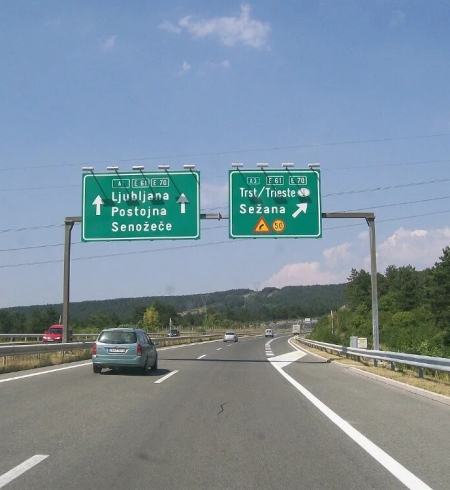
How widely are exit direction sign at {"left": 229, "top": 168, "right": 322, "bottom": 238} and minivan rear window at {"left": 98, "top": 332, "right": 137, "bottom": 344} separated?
714 cm

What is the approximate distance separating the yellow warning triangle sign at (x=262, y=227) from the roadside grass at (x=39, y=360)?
961 centimetres

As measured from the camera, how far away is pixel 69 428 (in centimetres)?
997

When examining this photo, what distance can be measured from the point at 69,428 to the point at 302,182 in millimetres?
18028

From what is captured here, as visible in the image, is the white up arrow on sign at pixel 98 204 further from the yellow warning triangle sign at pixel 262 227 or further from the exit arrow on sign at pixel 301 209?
the exit arrow on sign at pixel 301 209

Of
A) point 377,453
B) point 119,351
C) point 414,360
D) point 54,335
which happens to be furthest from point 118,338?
point 54,335

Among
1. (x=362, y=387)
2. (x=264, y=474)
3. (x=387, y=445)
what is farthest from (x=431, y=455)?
(x=362, y=387)

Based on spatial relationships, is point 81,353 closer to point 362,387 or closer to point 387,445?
point 362,387

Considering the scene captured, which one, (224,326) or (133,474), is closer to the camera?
(133,474)

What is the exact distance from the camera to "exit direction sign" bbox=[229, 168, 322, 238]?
25766 millimetres

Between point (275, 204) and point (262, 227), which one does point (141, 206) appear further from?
point (275, 204)

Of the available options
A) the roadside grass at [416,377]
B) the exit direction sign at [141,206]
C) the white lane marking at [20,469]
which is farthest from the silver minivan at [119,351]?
the white lane marking at [20,469]

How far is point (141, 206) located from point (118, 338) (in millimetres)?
7673

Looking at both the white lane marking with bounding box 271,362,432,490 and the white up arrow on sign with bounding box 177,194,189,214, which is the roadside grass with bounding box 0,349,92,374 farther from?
the white lane marking with bounding box 271,362,432,490

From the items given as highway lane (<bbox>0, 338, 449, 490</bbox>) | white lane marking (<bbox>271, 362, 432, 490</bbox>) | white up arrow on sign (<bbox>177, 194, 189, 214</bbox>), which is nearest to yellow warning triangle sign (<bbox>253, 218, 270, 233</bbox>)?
white up arrow on sign (<bbox>177, 194, 189, 214</bbox>)
